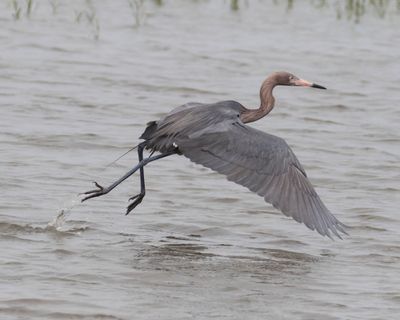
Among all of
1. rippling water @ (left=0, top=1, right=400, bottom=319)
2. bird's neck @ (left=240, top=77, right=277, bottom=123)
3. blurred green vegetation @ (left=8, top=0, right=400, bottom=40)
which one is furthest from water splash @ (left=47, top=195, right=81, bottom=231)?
blurred green vegetation @ (left=8, top=0, right=400, bottom=40)

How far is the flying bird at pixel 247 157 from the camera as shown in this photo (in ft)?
26.0

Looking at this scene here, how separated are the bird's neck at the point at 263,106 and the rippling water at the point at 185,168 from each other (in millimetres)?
753

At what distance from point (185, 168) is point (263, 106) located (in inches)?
68.4

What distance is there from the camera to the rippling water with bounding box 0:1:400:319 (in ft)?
23.1

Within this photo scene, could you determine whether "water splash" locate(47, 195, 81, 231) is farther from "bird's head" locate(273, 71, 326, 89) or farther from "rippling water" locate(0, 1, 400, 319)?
"bird's head" locate(273, 71, 326, 89)

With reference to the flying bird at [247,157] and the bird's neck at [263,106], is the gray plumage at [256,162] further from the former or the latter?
the bird's neck at [263,106]

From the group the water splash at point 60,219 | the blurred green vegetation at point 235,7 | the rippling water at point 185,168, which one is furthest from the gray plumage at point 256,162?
the blurred green vegetation at point 235,7

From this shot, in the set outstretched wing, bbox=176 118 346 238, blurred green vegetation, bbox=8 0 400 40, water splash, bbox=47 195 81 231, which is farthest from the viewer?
blurred green vegetation, bbox=8 0 400 40

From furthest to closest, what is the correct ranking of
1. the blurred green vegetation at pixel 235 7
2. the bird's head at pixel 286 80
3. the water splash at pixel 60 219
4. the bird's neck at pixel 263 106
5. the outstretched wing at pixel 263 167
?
the blurred green vegetation at pixel 235 7
the bird's head at pixel 286 80
the bird's neck at pixel 263 106
the water splash at pixel 60 219
the outstretched wing at pixel 263 167

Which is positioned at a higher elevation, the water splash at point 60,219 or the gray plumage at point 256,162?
the gray plumage at point 256,162

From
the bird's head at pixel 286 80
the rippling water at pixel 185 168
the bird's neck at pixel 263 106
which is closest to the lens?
the rippling water at pixel 185 168

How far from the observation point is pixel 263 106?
9516 millimetres

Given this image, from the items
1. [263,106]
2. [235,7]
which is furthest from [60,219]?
[235,7]

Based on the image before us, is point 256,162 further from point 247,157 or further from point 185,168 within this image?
point 185,168
